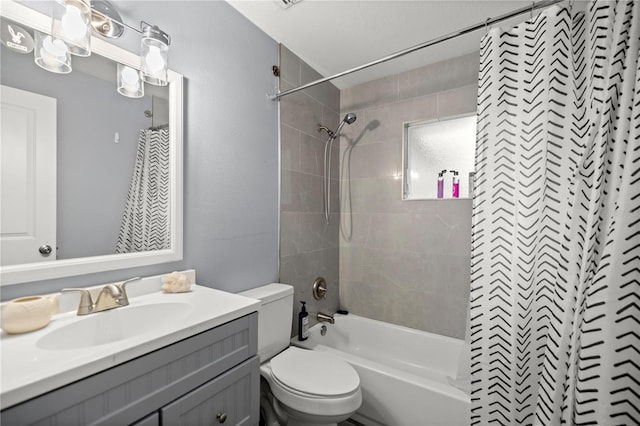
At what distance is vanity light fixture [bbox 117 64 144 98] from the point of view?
1118mm

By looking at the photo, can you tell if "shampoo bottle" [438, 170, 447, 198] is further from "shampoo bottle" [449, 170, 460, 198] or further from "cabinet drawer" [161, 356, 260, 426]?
"cabinet drawer" [161, 356, 260, 426]

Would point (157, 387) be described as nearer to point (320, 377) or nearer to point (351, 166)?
point (320, 377)

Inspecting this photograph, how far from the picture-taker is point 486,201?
1166 millimetres

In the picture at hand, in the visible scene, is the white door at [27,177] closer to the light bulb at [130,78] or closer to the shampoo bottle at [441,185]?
the light bulb at [130,78]

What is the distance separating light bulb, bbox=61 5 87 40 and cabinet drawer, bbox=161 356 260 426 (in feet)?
3.90

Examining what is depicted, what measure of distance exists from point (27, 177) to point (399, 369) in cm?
228

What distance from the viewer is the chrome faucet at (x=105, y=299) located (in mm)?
936

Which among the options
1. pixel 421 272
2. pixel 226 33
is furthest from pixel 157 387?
pixel 421 272

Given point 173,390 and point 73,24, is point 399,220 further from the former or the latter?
point 73,24

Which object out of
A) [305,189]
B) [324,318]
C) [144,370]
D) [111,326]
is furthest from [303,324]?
[144,370]

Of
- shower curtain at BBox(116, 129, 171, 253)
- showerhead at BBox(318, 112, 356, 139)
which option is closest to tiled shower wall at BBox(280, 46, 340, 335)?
showerhead at BBox(318, 112, 356, 139)

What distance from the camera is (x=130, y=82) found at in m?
1.14

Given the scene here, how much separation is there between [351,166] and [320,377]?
65.8 inches

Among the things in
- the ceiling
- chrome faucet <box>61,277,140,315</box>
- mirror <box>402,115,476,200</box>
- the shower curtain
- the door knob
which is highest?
the ceiling
